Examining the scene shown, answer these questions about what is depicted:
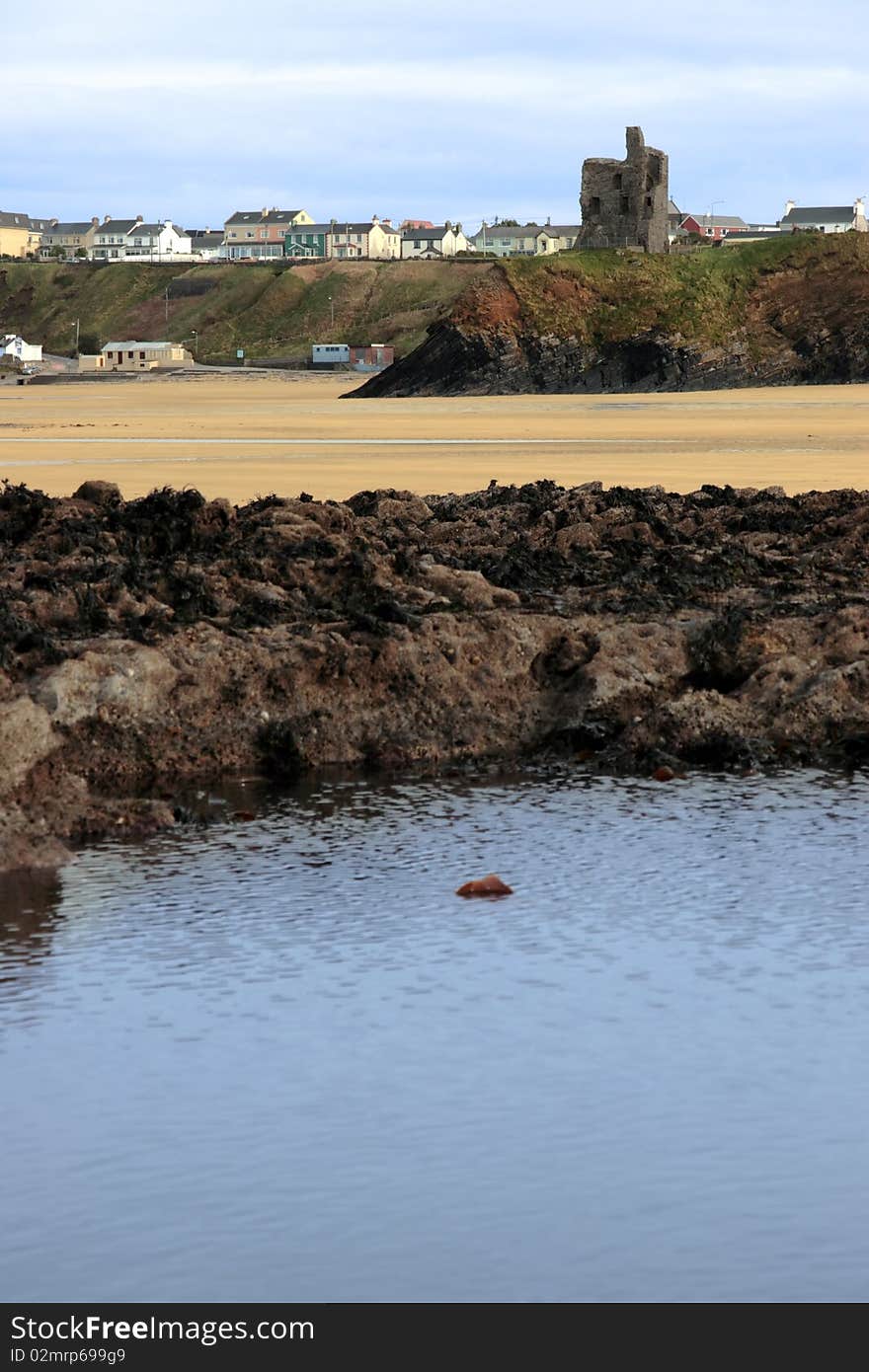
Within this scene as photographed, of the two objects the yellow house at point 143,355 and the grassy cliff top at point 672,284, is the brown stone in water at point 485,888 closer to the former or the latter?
the grassy cliff top at point 672,284

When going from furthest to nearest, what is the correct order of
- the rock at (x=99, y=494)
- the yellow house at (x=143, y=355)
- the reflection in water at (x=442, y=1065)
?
the yellow house at (x=143, y=355)
the rock at (x=99, y=494)
the reflection in water at (x=442, y=1065)

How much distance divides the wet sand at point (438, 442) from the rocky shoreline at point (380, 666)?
40.3 feet

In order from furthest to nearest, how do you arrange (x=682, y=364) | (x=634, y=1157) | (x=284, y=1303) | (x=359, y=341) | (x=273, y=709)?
1. (x=359, y=341)
2. (x=682, y=364)
3. (x=273, y=709)
4. (x=634, y=1157)
5. (x=284, y=1303)

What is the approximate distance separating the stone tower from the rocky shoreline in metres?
94.2

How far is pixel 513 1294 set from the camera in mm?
5883

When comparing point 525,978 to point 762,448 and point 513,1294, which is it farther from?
point 762,448

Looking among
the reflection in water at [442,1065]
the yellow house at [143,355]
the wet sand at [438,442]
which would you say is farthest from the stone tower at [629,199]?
the reflection in water at [442,1065]

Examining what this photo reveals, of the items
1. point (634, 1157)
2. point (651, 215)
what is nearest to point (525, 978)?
point (634, 1157)

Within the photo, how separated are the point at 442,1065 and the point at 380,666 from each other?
6.79 metres

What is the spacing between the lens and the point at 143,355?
16400 cm

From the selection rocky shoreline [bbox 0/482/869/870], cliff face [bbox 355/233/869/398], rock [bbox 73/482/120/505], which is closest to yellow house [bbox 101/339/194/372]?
cliff face [bbox 355/233/869/398]

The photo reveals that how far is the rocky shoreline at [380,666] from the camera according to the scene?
13.0 metres

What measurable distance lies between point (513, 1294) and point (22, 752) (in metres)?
7.15

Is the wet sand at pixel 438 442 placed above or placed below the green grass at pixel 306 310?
below
